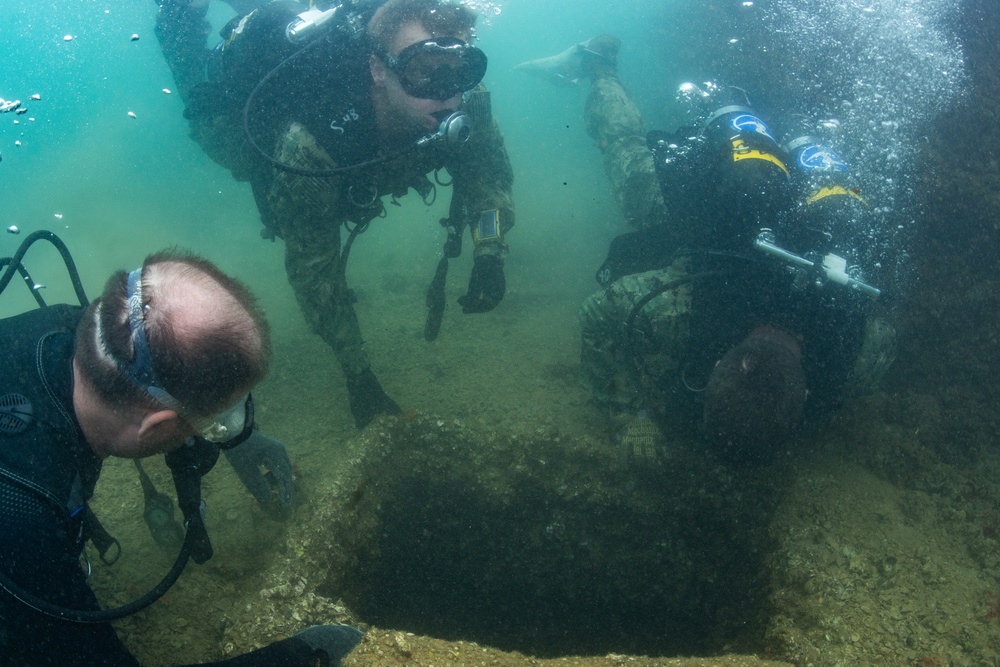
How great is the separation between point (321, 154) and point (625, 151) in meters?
4.75

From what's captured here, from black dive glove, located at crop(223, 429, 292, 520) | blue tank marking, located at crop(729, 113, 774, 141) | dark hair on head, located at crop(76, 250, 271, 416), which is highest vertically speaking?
blue tank marking, located at crop(729, 113, 774, 141)

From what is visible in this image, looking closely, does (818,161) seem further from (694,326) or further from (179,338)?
(179,338)

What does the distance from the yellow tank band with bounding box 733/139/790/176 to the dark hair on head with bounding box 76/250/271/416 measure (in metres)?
3.38

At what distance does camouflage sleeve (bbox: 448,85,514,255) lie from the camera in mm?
5002

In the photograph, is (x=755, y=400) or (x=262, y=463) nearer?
(x=755, y=400)

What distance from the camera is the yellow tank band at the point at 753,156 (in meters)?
3.43

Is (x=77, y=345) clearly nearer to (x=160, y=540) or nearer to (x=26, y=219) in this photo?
(x=160, y=540)

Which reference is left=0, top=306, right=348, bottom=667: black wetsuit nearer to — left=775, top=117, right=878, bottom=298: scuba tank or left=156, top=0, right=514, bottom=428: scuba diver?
left=156, top=0, right=514, bottom=428: scuba diver

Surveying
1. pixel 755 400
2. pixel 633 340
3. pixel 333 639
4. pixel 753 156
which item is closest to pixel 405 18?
pixel 753 156

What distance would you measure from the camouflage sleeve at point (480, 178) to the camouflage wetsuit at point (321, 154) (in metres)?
0.01

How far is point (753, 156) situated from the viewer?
3.44m

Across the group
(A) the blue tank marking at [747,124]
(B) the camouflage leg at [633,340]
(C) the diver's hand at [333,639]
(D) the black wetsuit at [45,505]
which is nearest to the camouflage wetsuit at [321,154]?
(B) the camouflage leg at [633,340]

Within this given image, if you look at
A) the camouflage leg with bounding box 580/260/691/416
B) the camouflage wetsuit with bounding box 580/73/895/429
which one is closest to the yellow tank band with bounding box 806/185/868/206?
the camouflage wetsuit with bounding box 580/73/895/429

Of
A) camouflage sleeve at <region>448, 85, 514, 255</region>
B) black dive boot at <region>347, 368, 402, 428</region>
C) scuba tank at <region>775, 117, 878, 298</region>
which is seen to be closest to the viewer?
scuba tank at <region>775, 117, 878, 298</region>
